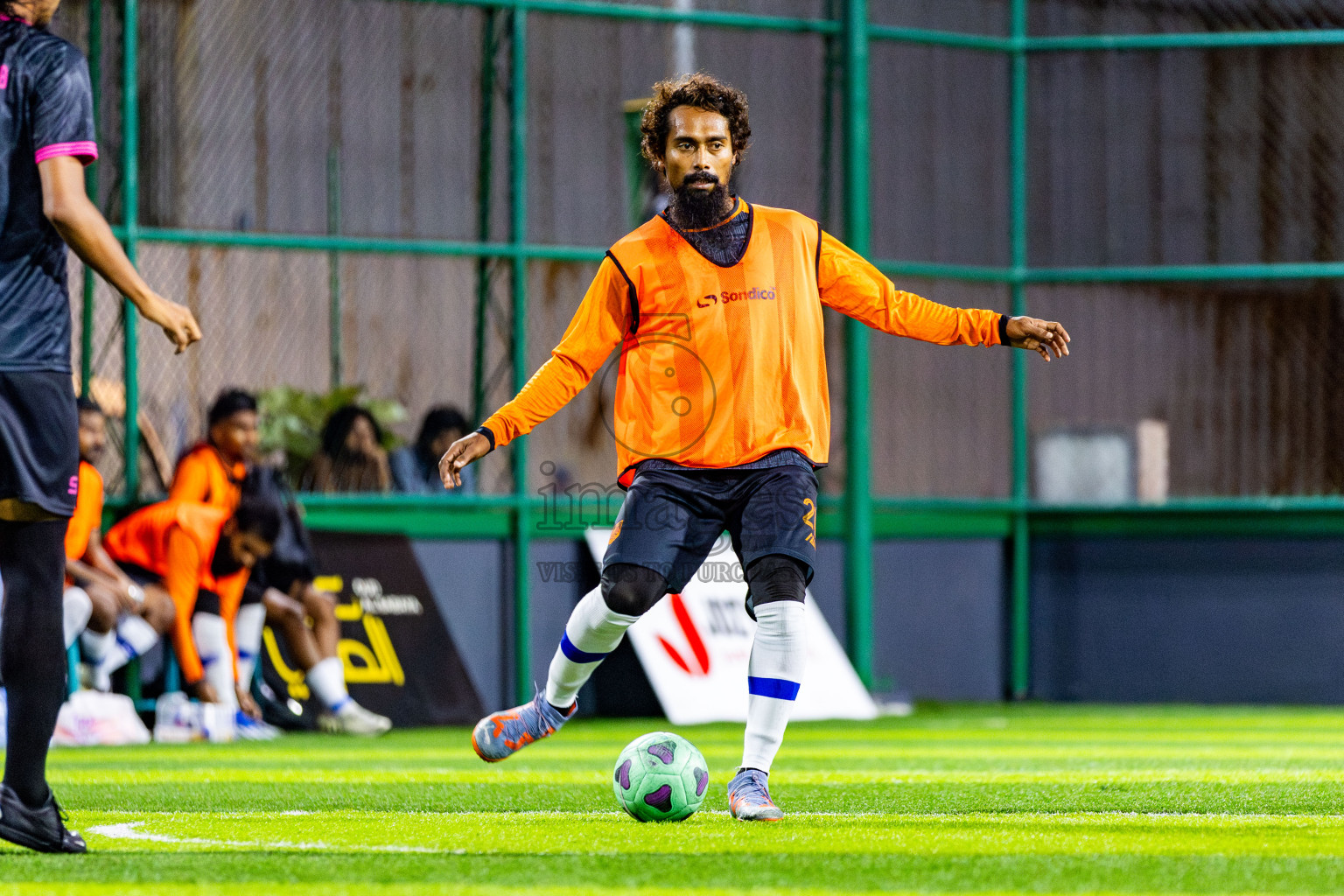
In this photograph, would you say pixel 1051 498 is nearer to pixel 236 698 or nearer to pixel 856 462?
pixel 856 462

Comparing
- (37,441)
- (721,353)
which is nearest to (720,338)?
(721,353)

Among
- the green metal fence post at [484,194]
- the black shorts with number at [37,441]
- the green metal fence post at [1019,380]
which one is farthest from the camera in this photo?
the green metal fence post at [1019,380]

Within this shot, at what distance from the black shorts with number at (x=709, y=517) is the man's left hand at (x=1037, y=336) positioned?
704 millimetres

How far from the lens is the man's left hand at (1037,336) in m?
5.34

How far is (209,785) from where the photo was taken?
21.4 ft

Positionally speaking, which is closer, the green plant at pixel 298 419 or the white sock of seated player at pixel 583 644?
the white sock of seated player at pixel 583 644

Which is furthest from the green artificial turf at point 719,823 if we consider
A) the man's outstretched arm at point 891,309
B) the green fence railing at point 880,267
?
the green fence railing at point 880,267

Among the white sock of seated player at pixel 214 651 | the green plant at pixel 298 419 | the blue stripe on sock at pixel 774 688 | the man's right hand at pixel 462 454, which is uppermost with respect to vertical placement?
the green plant at pixel 298 419

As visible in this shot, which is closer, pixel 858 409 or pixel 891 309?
pixel 891 309

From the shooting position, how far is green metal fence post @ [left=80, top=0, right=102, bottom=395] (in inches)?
417

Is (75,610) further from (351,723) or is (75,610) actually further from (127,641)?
(351,723)

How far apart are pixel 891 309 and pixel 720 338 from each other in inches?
22.1

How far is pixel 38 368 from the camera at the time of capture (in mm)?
4230

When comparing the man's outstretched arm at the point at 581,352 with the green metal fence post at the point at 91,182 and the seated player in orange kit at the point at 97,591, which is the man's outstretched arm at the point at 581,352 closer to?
the seated player in orange kit at the point at 97,591
